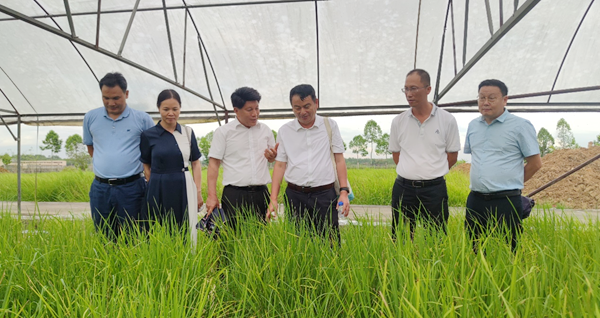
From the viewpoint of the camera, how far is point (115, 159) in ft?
7.18

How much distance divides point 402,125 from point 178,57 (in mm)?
4782

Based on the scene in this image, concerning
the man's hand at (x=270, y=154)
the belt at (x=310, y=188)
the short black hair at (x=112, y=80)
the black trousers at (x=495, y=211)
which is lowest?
the black trousers at (x=495, y=211)

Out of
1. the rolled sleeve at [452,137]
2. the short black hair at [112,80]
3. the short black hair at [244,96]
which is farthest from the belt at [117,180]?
the rolled sleeve at [452,137]

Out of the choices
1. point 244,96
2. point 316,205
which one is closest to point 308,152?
point 316,205

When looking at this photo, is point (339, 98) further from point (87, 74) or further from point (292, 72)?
point (87, 74)

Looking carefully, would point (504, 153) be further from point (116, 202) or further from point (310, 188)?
point (116, 202)

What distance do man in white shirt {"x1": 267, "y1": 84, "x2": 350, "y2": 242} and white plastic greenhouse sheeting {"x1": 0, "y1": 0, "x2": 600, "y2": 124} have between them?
→ 335 centimetres

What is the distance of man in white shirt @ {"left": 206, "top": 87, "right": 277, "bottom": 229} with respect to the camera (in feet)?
7.20

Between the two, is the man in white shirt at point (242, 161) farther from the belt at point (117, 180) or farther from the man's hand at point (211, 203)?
the belt at point (117, 180)

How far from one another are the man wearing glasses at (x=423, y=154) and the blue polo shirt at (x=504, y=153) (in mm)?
199

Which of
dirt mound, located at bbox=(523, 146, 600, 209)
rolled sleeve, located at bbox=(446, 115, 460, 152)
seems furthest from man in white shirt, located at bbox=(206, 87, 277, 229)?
dirt mound, located at bbox=(523, 146, 600, 209)

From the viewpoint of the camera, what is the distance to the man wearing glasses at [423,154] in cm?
212

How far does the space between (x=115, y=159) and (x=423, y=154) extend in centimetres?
211

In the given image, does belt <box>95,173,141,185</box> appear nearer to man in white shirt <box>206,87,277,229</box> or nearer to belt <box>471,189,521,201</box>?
man in white shirt <box>206,87,277,229</box>
